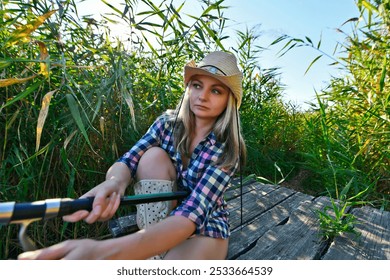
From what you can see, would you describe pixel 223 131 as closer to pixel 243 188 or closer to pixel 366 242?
pixel 366 242

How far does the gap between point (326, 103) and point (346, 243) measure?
148 centimetres

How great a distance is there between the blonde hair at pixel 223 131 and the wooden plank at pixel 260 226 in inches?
16.2

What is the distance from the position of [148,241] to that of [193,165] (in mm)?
462

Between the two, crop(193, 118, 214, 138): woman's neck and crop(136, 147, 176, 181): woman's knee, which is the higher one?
crop(193, 118, 214, 138): woman's neck

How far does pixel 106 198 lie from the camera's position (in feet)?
3.42

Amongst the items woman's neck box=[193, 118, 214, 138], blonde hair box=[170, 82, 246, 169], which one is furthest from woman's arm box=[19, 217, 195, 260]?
woman's neck box=[193, 118, 214, 138]

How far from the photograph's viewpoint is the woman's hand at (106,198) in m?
0.92

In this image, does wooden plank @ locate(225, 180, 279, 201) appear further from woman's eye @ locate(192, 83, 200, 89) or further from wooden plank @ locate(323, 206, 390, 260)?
woman's eye @ locate(192, 83, 200, 89)

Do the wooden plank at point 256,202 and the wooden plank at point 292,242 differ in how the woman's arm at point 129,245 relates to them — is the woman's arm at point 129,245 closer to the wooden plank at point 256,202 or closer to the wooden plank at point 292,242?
the wooden plank at point 292,242

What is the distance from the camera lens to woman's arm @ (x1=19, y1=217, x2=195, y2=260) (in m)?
0.78

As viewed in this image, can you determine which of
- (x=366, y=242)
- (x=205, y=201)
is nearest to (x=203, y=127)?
(x=205, y=201)

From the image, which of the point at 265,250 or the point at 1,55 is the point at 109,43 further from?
the point at 265,250

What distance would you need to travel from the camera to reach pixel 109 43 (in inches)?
65.9

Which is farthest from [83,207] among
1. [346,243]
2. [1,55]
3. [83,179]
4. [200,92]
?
[346,243]
